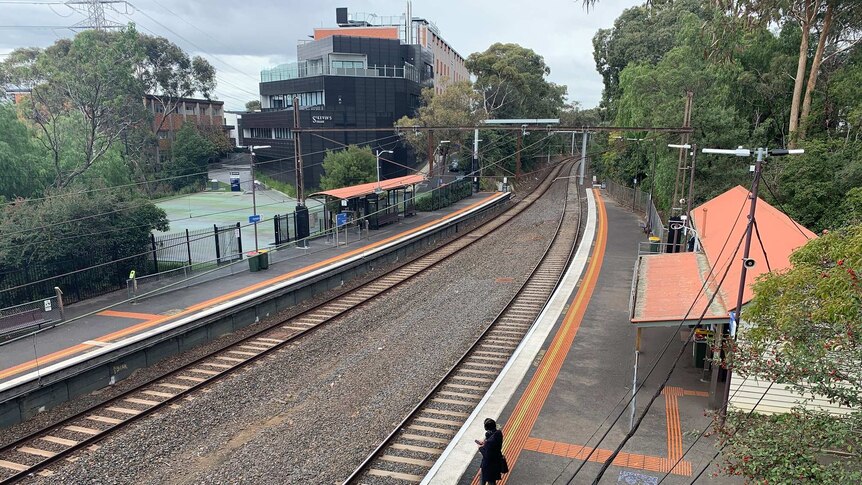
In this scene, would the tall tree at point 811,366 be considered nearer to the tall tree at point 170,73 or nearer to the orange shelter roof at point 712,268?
the orange shelter roof at point 712,268

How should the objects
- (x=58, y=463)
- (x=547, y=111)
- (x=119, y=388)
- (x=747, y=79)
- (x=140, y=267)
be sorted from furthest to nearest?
(x=547, y=111) → (x=747, y=79) → (x=140, y=267) → (x=119, y=388) → (x=58, y=463)

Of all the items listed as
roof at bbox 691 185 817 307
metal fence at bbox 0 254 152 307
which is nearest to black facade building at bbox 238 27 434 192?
metal fence at bbox 0 254 152 307

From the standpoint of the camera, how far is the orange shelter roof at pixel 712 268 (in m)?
11.3

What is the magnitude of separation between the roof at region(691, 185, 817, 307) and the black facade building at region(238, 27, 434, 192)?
1471 inches

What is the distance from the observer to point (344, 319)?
58.9 ft

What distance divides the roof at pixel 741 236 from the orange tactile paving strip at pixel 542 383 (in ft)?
14.0

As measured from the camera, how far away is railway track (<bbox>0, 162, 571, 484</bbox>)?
10359 millimetres

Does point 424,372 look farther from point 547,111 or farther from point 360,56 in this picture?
point 547,111

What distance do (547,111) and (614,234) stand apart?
173ft

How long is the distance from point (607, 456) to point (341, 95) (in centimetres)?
5065

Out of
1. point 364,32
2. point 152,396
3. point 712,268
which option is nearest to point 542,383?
point 712,268

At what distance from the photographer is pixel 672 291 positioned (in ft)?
43.1

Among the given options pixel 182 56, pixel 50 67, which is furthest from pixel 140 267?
pixel 182 56

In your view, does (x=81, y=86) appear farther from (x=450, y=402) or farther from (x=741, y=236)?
(x=741, y=236)
